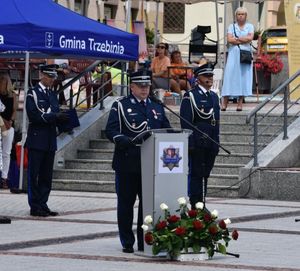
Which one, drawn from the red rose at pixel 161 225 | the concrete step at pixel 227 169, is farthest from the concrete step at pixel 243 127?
the red rose at pixel 161 225

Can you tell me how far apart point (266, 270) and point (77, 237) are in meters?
3.06

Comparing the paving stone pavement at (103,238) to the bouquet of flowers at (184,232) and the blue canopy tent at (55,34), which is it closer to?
the bouquet of flowers at (184,232)

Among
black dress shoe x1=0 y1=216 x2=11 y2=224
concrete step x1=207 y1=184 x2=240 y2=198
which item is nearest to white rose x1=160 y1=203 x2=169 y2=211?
black dress shoe x1=0 y1=216 x2=11 y2=224

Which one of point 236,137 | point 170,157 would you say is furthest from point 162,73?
point 170,157

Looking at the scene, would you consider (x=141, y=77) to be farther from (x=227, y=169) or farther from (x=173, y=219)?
(x=227, y=169)

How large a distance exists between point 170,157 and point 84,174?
9060mm

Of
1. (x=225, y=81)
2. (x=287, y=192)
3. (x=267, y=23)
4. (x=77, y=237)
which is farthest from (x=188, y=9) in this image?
(x=77, y=237)

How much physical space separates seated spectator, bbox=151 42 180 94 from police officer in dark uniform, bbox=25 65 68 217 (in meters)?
9.42

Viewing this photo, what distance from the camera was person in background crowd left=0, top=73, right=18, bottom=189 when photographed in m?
21.0

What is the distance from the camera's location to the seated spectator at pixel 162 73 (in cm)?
2627

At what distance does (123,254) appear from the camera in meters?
12.9

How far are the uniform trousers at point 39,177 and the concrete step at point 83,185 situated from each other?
4.37 m

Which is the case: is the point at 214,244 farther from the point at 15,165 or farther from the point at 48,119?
the point at 15,165

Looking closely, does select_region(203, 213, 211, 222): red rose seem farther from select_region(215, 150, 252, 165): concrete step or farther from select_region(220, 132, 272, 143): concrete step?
select_region(220, 132, 272, 143): concrete step
